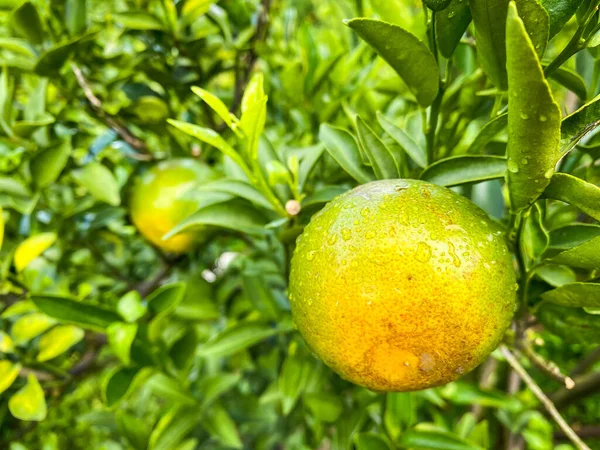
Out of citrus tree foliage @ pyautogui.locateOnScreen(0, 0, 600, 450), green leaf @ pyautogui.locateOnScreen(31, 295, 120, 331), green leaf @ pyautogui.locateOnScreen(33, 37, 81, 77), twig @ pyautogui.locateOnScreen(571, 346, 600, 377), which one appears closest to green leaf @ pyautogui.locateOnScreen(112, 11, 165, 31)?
citrus tree foliage @ pyautogui.locateOnScreen(0, 0, 600, 450)

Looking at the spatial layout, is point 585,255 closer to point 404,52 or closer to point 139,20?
point 404,52

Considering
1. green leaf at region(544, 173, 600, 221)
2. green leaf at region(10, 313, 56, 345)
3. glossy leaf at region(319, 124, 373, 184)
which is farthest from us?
green leaf at region(10, 313, 56, 345)

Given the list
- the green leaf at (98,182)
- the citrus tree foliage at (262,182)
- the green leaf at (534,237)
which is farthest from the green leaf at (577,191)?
the green leaf at (98,182)

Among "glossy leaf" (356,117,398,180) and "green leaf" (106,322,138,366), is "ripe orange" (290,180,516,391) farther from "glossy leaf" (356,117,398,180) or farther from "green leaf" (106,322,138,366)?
"green leaf" (106,322,138,366)

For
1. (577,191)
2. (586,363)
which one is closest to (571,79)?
(577,191)

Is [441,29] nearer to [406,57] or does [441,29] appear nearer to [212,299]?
[406,57]

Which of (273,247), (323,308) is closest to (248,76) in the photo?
(273,247)
